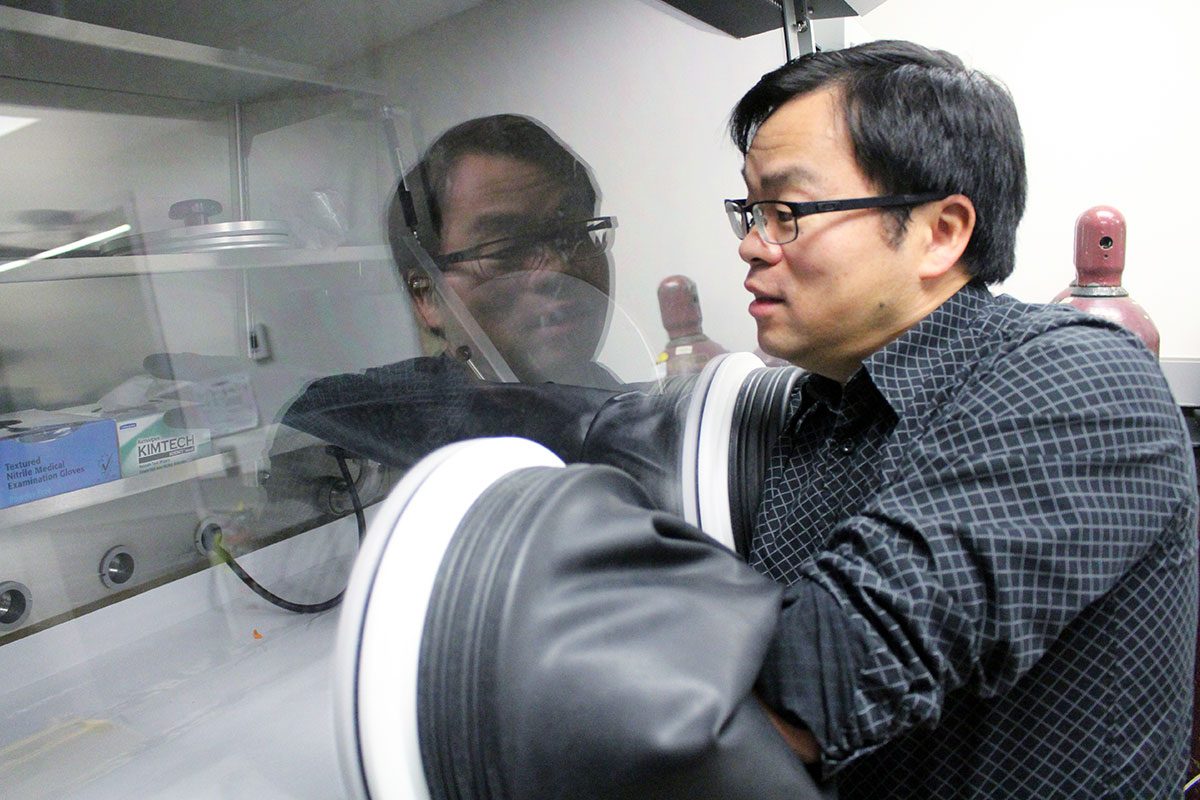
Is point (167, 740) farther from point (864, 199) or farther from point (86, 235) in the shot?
point (864, 199)

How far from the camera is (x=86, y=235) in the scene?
718mm

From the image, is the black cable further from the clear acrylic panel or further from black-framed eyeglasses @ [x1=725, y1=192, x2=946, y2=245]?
black-framed eyeglasses @ [x1=725, y1=192, x2=946, y2=245]

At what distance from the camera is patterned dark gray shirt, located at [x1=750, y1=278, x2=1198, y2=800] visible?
2.07ft

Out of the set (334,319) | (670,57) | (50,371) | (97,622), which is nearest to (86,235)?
(50,371)

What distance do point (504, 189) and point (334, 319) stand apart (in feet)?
0.78

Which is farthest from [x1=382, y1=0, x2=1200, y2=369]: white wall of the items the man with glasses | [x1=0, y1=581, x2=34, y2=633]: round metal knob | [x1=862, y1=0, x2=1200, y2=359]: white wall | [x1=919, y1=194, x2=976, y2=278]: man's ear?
[x1=0, y1=581, x2=34, y2=633]: round metal knob

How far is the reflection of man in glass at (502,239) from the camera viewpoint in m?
0.89

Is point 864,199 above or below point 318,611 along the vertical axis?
above

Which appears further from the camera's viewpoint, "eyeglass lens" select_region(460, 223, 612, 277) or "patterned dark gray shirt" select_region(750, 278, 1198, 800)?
"eyeglass lens" select_region(460, 223, 612, 277)

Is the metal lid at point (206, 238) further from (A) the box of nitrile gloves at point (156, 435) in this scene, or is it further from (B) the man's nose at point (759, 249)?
(B) the man's nose at point (759, 249)

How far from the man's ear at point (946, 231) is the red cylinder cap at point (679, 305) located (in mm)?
345

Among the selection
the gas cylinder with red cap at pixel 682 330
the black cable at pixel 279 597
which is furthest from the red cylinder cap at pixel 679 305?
the black cable at pixel 279 597

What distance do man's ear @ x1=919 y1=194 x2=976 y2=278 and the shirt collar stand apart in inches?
1.9

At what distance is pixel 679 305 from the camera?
119 centimetres
